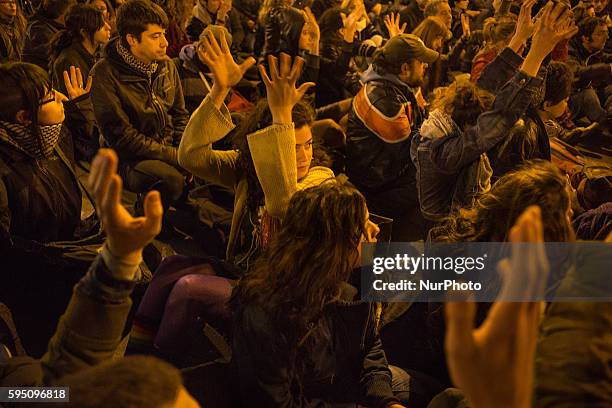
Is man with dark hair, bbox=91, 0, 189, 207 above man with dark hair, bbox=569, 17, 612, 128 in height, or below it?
below

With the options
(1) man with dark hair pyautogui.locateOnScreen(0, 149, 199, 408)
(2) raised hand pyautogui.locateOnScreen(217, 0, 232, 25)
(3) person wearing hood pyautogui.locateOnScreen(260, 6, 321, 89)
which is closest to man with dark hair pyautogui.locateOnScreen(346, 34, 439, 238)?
(3) person wearing hood pyautogui.locateOnScreen(260, 6, 321, 89)

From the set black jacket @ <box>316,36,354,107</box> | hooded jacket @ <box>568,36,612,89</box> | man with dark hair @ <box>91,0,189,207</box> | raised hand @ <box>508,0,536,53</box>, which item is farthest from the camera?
hooded jacket @ <box>568,36,612,89</box>

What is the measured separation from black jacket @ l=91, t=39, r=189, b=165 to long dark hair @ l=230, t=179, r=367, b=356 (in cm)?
115

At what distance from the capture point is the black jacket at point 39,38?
12.7 ft

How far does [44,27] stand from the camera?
3.99 metres

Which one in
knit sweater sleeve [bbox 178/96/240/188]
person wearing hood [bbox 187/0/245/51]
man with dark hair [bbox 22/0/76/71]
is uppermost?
person wearing hood [bbox 187/0/245/51]

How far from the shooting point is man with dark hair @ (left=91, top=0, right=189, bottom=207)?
2674 millimetres

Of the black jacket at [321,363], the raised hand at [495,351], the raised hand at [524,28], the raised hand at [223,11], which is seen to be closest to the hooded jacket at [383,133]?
the raised hand at [524,28]

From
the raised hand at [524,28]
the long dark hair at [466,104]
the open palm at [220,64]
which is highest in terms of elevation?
the raised hand at [524,28]

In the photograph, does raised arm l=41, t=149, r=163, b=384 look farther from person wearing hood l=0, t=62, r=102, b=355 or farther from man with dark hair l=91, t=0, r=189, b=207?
man with dark hair l=91, t=0, r=189, b=207

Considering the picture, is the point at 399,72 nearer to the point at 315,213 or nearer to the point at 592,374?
the point at 315,213

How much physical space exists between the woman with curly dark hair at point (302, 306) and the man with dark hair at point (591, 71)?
11.1ft

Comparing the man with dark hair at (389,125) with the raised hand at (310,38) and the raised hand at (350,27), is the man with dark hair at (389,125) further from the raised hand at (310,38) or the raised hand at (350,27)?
the raised hand at (350,27)

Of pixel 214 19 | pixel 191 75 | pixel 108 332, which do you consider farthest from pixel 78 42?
pixel 108 332
